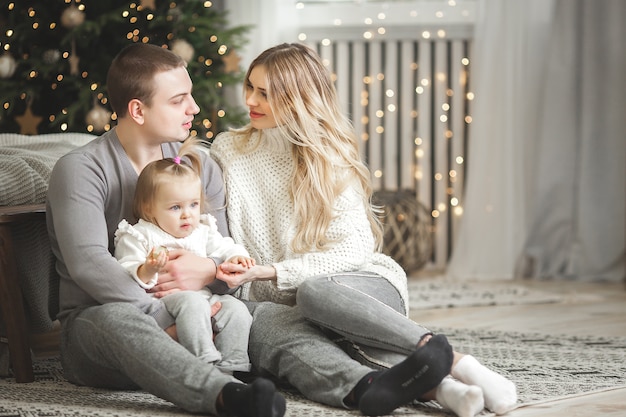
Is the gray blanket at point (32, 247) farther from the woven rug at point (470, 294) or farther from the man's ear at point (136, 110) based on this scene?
the woven rug at point (470, 294)

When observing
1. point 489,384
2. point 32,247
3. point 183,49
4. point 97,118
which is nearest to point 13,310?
point 32,247

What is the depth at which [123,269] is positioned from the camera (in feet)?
6.11

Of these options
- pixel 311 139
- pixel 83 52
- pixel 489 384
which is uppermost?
pixel 83 52

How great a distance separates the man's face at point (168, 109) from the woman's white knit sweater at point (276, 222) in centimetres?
20

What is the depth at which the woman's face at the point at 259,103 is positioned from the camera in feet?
7.05

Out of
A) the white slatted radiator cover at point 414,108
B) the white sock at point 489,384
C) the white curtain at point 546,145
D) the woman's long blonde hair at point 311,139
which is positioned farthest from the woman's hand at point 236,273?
the white slatted radiator cover at point 414,108

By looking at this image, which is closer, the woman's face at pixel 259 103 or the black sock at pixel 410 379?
the black sock at pixel 410 379

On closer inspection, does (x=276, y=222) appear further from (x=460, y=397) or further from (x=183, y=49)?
(x=183, y=49)

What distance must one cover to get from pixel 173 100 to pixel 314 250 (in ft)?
1.46

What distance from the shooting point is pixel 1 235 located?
2.02 m

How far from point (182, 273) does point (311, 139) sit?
447 millimetres

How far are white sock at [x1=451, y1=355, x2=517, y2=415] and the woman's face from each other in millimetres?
737

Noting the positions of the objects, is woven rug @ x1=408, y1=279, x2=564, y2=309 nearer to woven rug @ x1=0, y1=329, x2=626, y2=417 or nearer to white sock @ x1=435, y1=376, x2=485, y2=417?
woven rug @ x1=0, y1=329, x2=626, y2=417

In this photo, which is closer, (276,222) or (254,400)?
(254,400)
